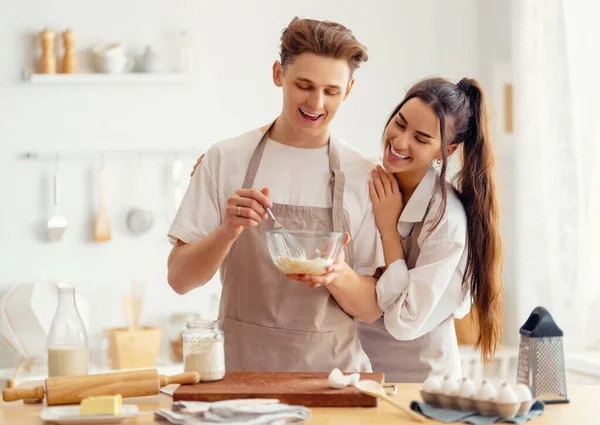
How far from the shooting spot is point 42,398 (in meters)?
1.83

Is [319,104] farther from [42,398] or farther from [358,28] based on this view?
[358,28]

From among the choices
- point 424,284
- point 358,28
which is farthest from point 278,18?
point 424,284

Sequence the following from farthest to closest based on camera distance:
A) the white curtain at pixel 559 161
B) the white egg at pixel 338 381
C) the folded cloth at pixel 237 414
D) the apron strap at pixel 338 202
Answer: the white curtain at pixel 559 161, the apron strap at pixel 338 202, the white egg at pixel 338 381, the folded cloth at pixel 237 414

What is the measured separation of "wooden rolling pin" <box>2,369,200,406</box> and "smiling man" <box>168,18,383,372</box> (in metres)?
0.41

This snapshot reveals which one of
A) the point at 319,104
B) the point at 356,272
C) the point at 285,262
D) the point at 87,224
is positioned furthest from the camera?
the point at 87,224

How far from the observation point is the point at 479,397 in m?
1.68

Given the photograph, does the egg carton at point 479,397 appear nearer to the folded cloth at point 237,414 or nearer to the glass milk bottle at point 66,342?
the folded cloth at point 237,414

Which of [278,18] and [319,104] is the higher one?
[278,18]

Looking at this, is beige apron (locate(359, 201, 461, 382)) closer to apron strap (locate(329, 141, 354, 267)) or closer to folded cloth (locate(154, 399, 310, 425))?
apron strap (locate(329, 141, 354, 267))

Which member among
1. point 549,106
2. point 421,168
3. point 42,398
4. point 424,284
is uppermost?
point 549,106

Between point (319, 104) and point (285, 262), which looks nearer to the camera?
point (285, 262)

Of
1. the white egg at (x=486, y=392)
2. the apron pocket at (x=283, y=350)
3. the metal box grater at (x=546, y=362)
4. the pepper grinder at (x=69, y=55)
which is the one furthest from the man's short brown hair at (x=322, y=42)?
the pepper grinder at (x=69, y=55)

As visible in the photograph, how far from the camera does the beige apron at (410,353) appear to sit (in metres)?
2.46

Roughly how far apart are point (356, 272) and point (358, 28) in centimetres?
237
